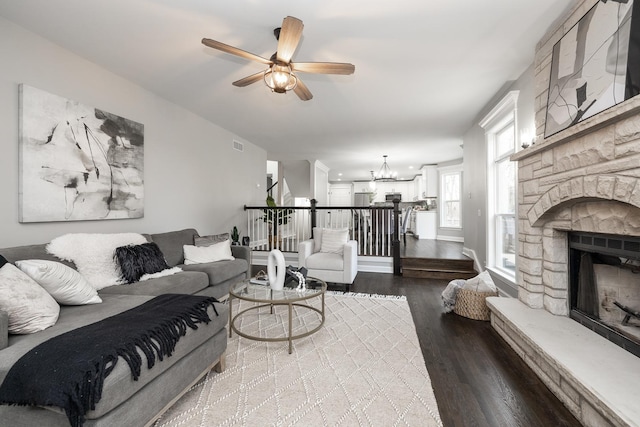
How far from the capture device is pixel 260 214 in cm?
669

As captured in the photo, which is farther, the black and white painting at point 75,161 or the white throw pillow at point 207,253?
the white throw pillow at point 207,253

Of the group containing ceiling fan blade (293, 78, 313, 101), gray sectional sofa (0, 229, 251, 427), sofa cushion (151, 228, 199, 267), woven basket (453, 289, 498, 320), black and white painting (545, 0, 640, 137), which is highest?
ceiling fan blade (293, 78, 313, 101)

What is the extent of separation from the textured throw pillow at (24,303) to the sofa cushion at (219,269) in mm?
1648

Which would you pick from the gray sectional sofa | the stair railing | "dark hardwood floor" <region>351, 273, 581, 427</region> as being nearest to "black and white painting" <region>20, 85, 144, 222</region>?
the gray sectional sofa

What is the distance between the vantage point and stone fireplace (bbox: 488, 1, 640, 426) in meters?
1.55

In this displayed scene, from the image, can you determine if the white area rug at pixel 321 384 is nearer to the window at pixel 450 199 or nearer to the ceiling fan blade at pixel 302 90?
the ceiling fan blade at pixel 302 90

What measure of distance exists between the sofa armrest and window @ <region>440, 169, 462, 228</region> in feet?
28.5

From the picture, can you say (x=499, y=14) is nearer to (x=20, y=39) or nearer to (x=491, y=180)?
(x=491, y=180)

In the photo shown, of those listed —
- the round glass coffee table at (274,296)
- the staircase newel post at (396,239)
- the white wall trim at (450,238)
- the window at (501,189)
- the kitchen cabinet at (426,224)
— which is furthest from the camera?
the kitchen cabinet at (426,224)

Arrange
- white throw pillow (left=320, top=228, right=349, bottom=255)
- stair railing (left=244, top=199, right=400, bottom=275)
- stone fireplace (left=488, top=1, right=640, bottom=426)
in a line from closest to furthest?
stone fireplace (left=488, top=1, right=640, bottom=426)
white throw pillow (left=320, top=228, right=349, bottom=255)
stair railing (left=244, top=199, right=400, bottom=275)

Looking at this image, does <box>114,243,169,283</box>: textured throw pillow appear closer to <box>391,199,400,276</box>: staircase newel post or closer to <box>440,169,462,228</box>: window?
<box>391,199,400,276</box>: staircase newel post

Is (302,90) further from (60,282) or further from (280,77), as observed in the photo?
(60,282)

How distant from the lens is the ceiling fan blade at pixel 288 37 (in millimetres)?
1971

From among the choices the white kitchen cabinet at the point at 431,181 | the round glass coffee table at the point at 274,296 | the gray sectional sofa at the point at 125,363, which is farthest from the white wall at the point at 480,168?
the gray sectional sofa at the point at 125,363
